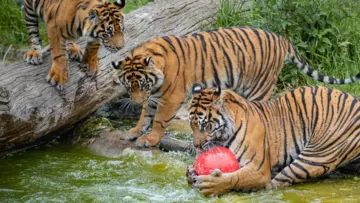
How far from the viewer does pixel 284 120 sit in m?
5.74

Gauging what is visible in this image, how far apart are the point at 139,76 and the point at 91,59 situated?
36.2 inches

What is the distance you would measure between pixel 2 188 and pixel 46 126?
0.91 m

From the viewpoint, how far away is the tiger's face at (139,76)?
633cm

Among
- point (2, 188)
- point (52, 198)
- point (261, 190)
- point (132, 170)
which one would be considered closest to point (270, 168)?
point (261, 190)

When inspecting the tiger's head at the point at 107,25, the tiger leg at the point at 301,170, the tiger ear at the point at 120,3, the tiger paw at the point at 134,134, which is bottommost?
the tiger leg at the point at 301,170

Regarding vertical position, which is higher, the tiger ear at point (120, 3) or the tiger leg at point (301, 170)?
the tiger ear at point (120, 3)

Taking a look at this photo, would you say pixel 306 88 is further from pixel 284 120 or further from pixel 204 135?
pixel 204 135

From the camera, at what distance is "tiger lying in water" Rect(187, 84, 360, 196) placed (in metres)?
5.41

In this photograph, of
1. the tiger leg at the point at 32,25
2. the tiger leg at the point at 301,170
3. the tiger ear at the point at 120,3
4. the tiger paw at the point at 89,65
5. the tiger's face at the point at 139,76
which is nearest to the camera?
the tiger leg at the point at 301,170

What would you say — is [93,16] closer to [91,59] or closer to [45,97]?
[91,59]

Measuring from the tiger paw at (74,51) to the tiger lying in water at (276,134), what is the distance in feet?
6.43

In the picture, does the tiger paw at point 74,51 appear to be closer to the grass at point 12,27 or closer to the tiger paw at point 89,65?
the tiger paw at point 89,65

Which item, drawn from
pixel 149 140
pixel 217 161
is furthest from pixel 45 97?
pixel 217 161

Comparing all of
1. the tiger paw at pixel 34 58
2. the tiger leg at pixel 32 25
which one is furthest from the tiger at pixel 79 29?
the tiger leg at pixel 32 25
